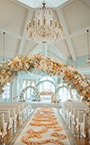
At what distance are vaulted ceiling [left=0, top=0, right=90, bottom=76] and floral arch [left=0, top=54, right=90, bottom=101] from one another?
706cm

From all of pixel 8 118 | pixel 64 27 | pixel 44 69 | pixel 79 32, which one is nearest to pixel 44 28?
pixel 8 118

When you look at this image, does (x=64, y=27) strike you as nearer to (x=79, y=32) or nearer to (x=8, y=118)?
(x=79, y=32)

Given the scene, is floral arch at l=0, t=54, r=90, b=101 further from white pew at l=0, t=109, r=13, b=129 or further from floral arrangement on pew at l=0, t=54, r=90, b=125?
white pew at l=0, t=109, r=13, b=129

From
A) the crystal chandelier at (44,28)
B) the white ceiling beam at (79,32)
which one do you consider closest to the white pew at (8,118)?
the crystal chandelier at (44,28)

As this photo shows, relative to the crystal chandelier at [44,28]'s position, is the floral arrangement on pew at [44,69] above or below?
below

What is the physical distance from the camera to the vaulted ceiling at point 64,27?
37.9 feet

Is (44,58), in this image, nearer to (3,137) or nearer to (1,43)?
(3,137)

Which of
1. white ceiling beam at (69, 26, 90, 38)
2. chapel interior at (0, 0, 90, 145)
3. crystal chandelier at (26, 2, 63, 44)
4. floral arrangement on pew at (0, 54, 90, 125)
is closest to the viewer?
floral arrangement on pew at (0, 54, 90, 125)

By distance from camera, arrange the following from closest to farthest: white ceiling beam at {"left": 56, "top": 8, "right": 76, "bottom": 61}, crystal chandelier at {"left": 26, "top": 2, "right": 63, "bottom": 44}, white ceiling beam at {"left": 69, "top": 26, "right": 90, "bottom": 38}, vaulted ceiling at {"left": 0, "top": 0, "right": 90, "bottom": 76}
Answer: crystal chandelier at {"left": 26, "top": 2, "right": 63, "bottom": 44} < vaulted ceiling at {"left": 0, "top": 0, "right": 90, "bottom": 76} < white ceiling beam at {"left": 56, "top": 8, "right": 76, "bottom": 61} < white ceiling beam at {"left": 69, "top": 26, "right": 90, "bottom": 38}

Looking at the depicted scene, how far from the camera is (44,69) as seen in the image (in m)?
4.71

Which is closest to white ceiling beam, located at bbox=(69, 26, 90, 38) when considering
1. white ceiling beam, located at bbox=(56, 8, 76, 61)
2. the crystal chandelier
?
white ceiling beam, located at bbox=(56, 8, 76, 61)

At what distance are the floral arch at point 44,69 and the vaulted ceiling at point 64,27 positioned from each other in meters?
7.06

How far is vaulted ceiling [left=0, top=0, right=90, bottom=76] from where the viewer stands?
11555mm

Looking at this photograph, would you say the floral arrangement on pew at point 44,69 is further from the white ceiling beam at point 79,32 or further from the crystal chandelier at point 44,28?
the white ceiling beam at point 79,32
